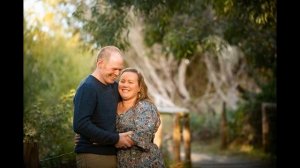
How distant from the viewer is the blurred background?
268 inches

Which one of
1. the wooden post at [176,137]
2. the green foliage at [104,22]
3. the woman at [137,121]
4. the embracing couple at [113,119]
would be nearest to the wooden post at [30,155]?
the embracing couple at [113,119]

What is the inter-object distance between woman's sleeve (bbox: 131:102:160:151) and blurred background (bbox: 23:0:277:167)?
1.02m

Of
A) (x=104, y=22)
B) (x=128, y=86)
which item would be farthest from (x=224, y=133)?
(x=128, y=86)

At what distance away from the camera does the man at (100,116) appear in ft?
11.5

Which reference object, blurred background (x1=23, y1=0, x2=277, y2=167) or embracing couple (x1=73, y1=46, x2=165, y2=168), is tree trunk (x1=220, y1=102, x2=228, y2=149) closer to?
blurred background (x1=23, y1=0, x2=277, y2=167)

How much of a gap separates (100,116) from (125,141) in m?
0.26

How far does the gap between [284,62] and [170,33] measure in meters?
5.43

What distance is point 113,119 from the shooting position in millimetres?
3686

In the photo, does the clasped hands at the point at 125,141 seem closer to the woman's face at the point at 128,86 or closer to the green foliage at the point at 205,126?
the woman's face at the point at 128,86

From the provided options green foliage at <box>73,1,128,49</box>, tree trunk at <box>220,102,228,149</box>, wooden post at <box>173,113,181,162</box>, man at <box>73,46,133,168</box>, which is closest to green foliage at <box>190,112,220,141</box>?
tree trunk at <box>220,102,228,149</box>

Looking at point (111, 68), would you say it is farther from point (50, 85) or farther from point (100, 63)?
point (50, 85)

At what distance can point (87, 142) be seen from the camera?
3645 mm

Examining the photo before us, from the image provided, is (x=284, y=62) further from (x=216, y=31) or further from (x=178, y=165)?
(x=216, y=31)
